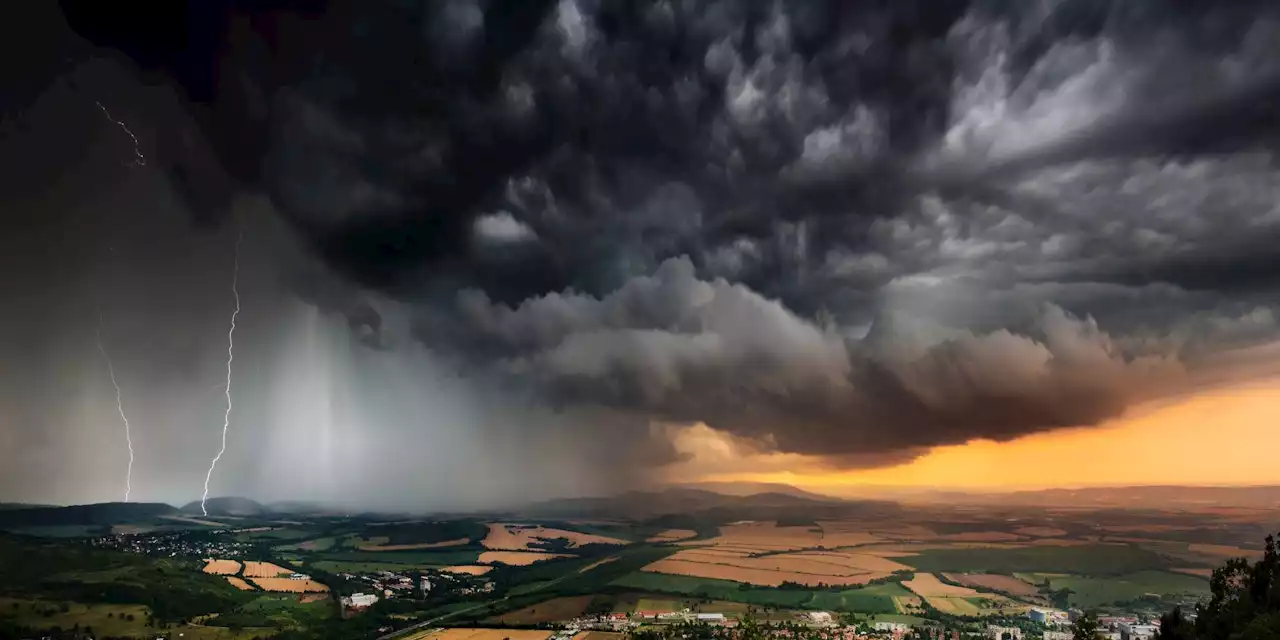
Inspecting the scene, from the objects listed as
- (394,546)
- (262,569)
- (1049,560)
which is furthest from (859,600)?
(394,546)

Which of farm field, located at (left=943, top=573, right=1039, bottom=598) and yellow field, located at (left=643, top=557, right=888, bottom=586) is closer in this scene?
farm field, located at (left=943, top=573, right=1039, bottom=598)

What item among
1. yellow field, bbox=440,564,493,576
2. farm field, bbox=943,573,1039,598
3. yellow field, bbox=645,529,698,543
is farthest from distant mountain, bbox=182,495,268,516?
farm field, bbox=943,573,1039,598

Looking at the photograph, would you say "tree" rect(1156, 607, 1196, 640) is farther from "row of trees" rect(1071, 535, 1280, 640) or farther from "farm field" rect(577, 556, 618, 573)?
"farm field" rect(577, 556, 618, 573)

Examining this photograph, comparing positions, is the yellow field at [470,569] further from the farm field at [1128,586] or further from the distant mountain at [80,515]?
the farm field at [1128,586]

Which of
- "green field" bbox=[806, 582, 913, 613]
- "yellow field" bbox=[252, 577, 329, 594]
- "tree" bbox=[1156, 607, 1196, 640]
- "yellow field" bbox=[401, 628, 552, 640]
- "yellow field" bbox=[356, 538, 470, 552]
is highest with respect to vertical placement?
"tree" bbox=[1156, 607, 1196, 640]

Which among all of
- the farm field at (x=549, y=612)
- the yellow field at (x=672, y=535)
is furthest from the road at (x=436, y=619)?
the yellow field at (x=672, y=535)

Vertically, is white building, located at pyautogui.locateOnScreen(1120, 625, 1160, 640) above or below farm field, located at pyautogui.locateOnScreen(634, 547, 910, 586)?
above
